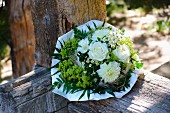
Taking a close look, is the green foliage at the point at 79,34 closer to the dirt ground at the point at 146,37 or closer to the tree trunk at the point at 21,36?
the tree trunk at the point at 21,36

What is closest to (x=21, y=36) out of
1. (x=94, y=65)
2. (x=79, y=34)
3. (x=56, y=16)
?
(x=56, y=16)

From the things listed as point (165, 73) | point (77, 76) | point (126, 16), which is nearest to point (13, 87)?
point (77, 76)

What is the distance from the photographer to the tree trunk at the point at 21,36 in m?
3.44

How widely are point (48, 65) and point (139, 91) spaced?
0.59m

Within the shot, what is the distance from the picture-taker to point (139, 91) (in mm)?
1951

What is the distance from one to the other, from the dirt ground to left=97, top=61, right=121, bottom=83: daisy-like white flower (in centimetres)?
266

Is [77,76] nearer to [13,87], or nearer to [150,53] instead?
[13,87]

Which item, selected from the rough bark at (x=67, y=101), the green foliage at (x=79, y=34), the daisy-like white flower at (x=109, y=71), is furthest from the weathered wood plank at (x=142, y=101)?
the green foliage at (x=79, y=34)

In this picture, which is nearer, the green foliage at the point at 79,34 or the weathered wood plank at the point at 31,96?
the weathered wood plank at the point at 31,96

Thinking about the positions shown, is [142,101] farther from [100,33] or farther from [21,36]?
[21,36]

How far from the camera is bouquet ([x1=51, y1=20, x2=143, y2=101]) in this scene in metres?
1.88

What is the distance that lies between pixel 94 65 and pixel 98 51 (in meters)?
0.08

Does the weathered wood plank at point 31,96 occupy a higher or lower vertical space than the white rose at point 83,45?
lower

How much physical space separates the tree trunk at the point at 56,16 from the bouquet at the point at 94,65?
3.5 inches
